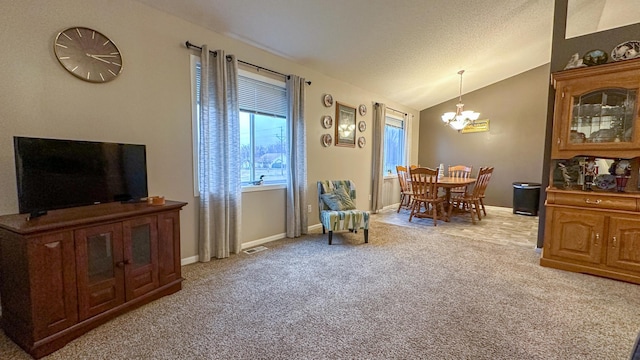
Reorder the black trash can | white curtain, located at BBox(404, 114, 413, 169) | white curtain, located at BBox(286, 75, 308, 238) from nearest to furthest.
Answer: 1. white curtain, located at BBox(286, 75, 308, 238)
2. the black trash can
3. white curtain, located at BBox(404, 114, 413, 169)

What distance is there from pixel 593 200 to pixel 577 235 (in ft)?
1.24

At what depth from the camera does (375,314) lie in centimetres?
201

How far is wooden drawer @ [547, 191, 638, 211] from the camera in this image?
2539mm

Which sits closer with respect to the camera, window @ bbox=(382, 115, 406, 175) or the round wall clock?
the round wall clock

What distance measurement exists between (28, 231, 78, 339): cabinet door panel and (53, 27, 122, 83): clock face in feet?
4.30

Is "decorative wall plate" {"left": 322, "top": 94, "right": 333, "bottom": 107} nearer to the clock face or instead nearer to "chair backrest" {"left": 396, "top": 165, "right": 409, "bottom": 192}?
"chair backrest" {"left": 396, "top": 165, "right": 409, "bottom": 192}

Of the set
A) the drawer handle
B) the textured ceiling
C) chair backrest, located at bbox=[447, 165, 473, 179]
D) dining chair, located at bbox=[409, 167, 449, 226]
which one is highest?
the textured ceiling

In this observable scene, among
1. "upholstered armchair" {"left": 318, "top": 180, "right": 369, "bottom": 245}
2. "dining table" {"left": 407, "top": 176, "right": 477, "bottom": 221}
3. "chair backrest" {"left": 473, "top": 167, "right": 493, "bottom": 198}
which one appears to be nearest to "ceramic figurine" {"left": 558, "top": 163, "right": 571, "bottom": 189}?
"dining table" {"left": 407, "top": 176, "right": 477, "bottom": 221}

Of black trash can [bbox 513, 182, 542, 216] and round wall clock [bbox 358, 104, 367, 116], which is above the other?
round wall clock [bbox 358, 104, 367, 116]

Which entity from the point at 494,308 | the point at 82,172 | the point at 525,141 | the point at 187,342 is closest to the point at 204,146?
the point at 82,172

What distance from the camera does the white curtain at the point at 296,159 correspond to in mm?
3785

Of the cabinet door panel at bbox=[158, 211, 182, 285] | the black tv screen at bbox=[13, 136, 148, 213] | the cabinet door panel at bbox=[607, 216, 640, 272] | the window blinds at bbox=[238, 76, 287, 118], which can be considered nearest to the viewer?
the black tv screen at bbox=[13, 136, 148, 213]

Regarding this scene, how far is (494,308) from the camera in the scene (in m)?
2.10

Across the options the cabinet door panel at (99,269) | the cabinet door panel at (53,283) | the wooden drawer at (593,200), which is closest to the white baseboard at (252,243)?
the cabinet door panel at (99,269)
